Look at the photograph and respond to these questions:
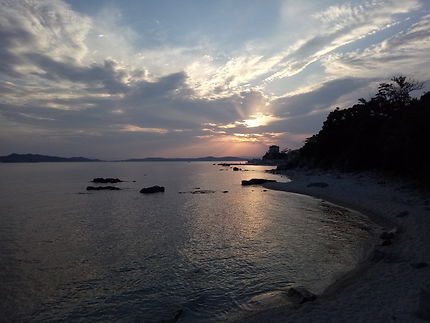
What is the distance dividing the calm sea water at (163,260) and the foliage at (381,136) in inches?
628

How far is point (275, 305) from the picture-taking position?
35.3 feet

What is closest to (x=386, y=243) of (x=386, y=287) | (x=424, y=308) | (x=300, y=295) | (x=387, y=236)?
(x=387, y=236)

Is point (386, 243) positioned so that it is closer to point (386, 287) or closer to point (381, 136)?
point (386, 287)

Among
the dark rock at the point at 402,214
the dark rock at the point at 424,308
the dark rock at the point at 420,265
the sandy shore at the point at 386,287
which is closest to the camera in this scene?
the dark rock at the point at 424,308

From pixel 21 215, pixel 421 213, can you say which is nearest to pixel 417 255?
pixel 421 213

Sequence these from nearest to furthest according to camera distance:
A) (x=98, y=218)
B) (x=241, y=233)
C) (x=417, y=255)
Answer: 1. (x=417, y=255)
2. (x=241, y=233)
3. (x=98, y=218)

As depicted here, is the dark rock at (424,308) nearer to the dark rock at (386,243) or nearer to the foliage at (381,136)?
the dark rock at (386,243)

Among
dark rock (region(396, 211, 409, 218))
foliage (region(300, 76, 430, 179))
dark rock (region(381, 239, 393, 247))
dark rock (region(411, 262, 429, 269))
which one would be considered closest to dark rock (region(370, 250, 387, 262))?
dark rock (region(381, 239, 393, 247))

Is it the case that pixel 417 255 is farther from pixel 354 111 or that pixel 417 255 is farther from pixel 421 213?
pixel 354 111

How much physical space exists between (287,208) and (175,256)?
1887 centimetres

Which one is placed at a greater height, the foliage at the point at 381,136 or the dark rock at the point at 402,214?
the foliage at the point at 381,136

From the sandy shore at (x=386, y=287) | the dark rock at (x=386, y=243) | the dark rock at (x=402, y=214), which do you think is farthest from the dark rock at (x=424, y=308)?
the dark rock at (x=402, y=214)

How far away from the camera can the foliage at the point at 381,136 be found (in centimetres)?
3684

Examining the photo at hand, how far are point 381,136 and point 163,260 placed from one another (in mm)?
47442
